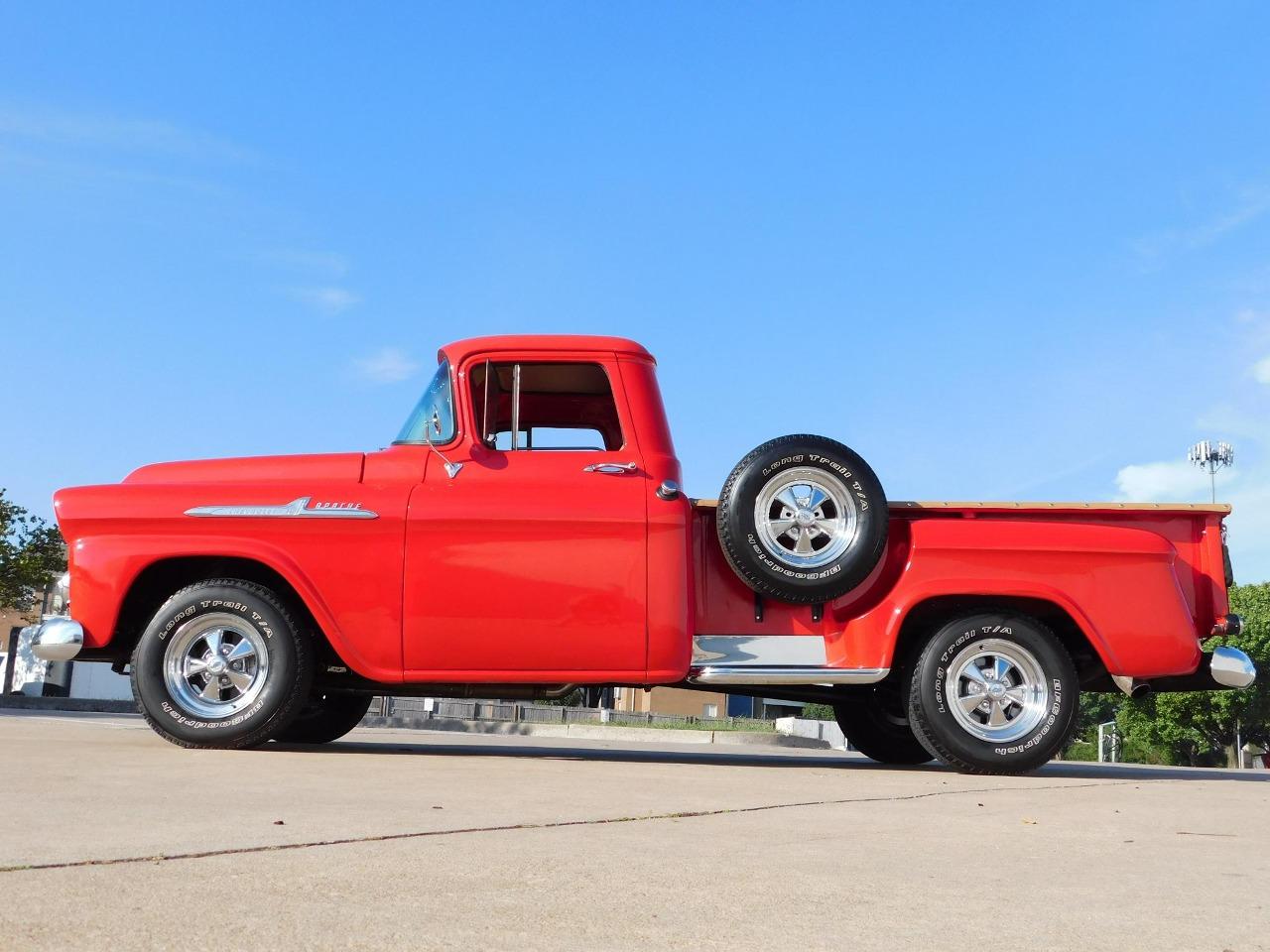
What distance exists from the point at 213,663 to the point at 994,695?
405 cm

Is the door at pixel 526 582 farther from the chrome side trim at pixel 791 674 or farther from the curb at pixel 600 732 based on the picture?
the curb at pixel 600 732

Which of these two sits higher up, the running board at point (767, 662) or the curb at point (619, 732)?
the running board at point (767, 662)

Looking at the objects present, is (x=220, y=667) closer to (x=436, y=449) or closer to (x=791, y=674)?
(x=436, y=449)

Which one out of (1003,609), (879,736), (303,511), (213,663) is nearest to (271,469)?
(303,511)

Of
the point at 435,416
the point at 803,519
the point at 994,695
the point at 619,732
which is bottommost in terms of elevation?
the point at 619,732

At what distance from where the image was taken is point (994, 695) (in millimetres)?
6258

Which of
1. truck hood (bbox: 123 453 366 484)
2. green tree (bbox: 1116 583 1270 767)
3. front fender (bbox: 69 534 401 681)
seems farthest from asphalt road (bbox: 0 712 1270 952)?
green tree (bbox: 1116 583 1270 767)

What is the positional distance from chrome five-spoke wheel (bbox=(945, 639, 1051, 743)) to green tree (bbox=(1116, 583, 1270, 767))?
148ft

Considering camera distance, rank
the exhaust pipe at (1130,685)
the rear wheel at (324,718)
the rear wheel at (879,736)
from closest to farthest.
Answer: the exhaust pipe at (1130,685) < the rear wheel at (324,718) < the rear wheel at (879,736)

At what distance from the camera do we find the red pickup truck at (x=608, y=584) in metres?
6.14

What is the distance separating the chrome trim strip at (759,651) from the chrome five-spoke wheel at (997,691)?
2.34 ft

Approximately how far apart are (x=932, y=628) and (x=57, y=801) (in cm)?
436

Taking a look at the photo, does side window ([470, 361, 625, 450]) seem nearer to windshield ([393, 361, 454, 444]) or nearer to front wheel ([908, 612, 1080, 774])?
windshield ([393, 361, 454, 444])

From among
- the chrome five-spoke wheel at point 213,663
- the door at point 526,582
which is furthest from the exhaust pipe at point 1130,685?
the chrome five-spoke wheel at point 213,663
